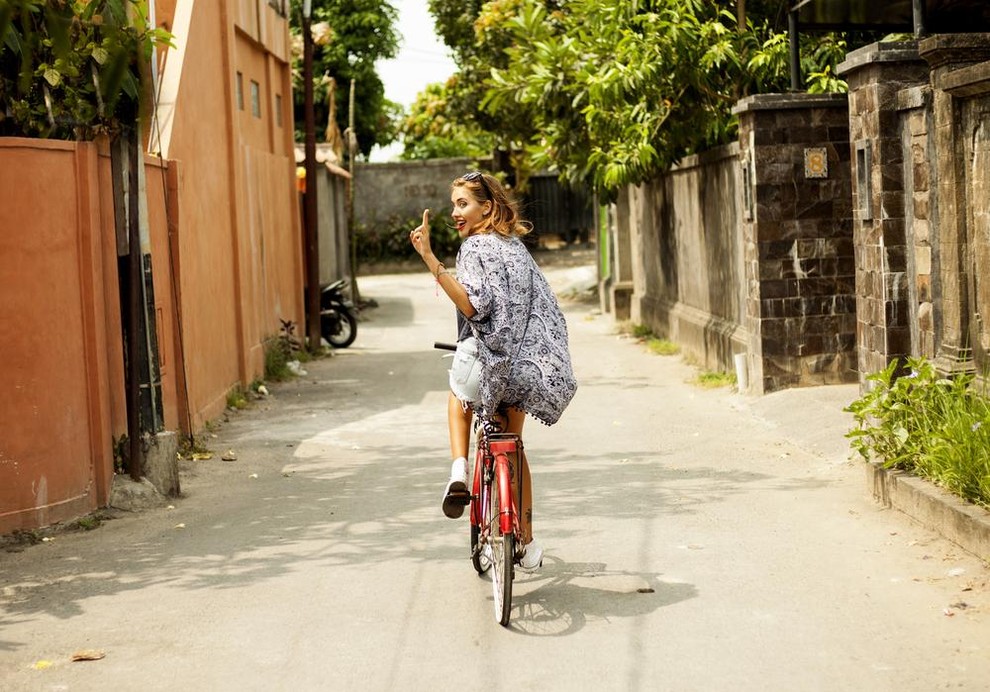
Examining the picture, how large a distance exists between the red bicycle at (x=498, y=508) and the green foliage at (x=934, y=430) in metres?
2.40

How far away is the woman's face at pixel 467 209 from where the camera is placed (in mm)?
6391

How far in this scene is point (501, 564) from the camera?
19.4ft

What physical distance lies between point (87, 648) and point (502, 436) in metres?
1.96

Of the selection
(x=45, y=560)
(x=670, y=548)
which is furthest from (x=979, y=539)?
(x=45, y=560)

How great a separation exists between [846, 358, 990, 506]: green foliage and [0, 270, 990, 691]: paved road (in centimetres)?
34

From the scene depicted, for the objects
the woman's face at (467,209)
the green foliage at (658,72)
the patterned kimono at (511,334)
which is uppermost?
the green foliage at (658,72)

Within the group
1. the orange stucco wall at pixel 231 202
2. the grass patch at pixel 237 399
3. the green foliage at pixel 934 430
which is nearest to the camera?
the green foliage at pixel 934 430

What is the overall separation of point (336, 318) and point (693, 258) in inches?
231

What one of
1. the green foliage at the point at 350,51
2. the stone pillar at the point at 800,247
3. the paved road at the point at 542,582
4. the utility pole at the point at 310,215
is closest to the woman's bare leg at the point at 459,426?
the paved road at the point at 542,582

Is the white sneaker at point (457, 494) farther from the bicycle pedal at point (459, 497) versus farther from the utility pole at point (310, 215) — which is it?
the utility pole at point (310, 215)

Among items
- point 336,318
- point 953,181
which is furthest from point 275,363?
point 953,181

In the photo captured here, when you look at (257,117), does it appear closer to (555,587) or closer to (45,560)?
(45,560)

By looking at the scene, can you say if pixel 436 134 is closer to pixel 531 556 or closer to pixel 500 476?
pixel 531 556

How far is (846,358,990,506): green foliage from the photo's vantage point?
283 inches
